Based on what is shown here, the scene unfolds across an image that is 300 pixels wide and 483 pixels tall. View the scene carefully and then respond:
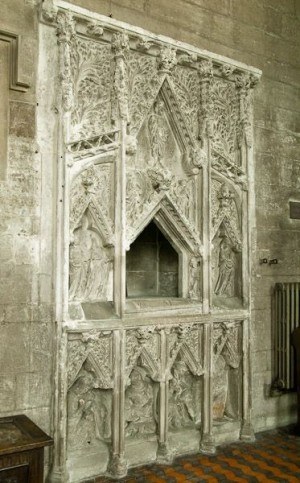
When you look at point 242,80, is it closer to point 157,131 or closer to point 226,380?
point 157,131

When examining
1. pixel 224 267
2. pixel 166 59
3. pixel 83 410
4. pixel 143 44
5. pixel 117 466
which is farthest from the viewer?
pixel 224 267

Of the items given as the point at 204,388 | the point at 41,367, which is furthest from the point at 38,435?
the point at 204,388

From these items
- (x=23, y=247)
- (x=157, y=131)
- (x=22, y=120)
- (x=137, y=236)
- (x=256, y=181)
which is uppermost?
(x=157, y=131)

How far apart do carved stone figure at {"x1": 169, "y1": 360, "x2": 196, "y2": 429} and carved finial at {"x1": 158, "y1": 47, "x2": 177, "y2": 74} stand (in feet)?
7.92

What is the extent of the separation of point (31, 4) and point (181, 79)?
1331 mm

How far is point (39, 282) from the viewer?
130 inches

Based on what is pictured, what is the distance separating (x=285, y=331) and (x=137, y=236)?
1.73 meters

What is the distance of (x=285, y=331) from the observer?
14.5 feet

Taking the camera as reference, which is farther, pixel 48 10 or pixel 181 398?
pixel 181 398

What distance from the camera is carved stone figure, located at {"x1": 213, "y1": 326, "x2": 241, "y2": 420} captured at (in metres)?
Result: 4.11

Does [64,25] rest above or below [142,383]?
above

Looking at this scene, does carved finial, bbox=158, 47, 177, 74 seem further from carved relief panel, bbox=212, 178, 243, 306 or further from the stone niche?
carved relief panel, bbox=212, 178, 243, 306

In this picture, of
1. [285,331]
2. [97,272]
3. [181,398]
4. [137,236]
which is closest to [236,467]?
[181,398]

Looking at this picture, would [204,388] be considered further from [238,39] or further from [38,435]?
[238,39]
